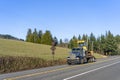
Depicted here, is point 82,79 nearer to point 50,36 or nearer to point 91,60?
point 91,60

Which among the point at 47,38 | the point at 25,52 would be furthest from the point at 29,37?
the point at 25,52

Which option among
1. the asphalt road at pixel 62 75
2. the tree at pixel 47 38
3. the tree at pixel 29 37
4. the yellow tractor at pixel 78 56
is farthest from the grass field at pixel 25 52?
the tree at pixel 29 37

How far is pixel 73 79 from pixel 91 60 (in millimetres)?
28796

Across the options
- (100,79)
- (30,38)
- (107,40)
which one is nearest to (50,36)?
(30,38)

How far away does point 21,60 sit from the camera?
31266 mm

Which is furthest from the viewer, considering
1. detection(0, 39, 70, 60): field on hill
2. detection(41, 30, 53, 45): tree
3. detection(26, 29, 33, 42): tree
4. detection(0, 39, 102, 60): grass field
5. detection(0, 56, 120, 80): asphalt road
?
detection(26, 29, 33, 42): tree

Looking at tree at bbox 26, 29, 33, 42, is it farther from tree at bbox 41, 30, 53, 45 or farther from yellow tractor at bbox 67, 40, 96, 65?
yellow tractor at bbox 67, 40, 96, 65

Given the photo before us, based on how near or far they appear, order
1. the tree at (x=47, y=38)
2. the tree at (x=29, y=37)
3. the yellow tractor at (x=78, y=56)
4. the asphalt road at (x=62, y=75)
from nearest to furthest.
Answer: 1. the asphalt road at (x=62, y=75)
2. the yellow tractor at (x=78, y=56)
3. the tree at (x=47, y=38)
4. the tree at (x=29, y=37)

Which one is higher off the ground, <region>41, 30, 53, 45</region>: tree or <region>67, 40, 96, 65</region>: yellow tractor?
<region>41, 30, 53, 45</region>: tree

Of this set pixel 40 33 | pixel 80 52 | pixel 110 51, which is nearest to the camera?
pixel 80 52

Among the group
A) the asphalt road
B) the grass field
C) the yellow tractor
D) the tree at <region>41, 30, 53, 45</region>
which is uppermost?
the tree at <region>41, 30, 53, 45</region>

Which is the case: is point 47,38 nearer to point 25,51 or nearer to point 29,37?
point 29,37

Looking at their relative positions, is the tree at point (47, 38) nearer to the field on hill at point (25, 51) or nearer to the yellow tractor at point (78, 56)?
the field on hill at point (25, 51)

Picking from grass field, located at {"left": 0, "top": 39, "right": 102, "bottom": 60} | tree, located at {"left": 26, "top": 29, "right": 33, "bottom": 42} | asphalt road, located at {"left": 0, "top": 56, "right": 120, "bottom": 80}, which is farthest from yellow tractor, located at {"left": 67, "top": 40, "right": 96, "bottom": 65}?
tree, located at {"left": 26, "top": 29, "right": 33, "bottom": 42}
